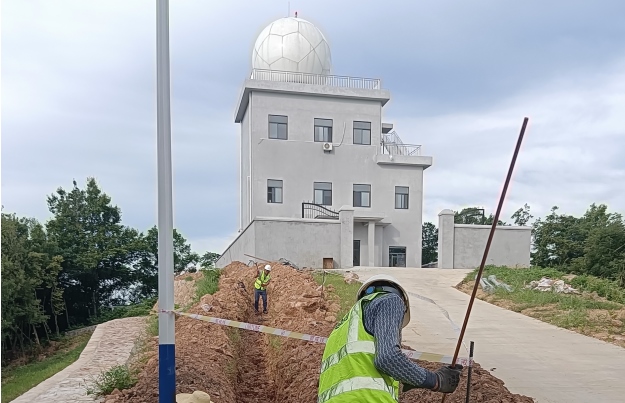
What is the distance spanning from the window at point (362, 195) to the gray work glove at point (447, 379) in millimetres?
29487

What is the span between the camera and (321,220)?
89.7ft

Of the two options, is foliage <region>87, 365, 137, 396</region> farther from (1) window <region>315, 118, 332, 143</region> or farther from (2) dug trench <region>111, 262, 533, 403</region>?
(1) window <region>315, 118, 332, 143</region>

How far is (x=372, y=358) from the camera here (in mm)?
2504

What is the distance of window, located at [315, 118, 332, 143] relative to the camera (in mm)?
32188

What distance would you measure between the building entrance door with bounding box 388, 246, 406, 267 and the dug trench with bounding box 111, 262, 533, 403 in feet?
54.2

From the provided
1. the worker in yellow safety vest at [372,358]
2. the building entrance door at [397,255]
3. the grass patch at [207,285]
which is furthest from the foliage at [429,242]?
the worker in yellow safety vest at [372,358]

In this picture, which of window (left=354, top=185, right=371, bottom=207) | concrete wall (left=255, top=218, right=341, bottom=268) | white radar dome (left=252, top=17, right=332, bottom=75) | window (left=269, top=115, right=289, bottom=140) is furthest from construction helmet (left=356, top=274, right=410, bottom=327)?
white radar dome (left=252, top=17, right=332, bottom=75)

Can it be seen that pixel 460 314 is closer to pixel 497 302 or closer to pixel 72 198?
pixel 497 302

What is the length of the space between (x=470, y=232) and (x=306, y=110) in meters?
11.5

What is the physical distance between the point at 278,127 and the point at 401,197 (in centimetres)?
836

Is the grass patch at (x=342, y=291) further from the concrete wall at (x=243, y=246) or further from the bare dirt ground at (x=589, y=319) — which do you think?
the concrete wall at (x=243, y=246)

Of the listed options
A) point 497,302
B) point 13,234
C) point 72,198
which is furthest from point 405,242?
point 72,198

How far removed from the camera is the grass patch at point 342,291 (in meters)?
13.8

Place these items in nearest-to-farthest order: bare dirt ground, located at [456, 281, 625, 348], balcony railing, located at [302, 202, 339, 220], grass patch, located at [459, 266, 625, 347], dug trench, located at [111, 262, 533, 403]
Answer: dug trench, located at [111, 262, 533, 403], bare dirt ground, located at [456, 281, 625, 348], grass patch, located at [459, 266, 625, 347], balcony railing, located at [302, 202, 339, 220]
